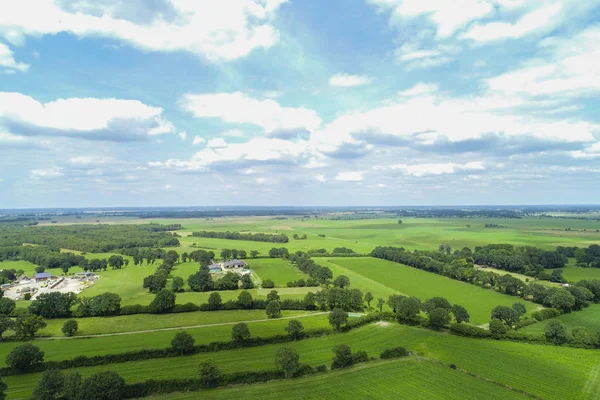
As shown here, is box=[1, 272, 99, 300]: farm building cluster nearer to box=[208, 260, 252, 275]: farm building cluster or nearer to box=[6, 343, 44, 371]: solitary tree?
box=[208, 260, 252, 275]: farm building cluster

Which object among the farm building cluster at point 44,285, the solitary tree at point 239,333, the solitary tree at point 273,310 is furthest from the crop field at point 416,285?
the farm building cluster at point 44,285

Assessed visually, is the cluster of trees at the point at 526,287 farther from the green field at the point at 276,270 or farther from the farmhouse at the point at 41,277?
the farmhouse at the point at 41,277

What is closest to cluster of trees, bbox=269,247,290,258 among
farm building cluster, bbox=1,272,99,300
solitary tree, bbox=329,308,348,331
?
farm building cluster, bbox=1,272,99,300

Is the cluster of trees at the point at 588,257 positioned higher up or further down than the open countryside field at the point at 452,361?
higher up

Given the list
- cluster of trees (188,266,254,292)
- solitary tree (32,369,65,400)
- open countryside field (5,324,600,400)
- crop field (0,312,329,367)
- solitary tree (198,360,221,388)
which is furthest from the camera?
cluster of trees (188,266,254,292)

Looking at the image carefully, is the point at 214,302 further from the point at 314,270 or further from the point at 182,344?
the point at 314,270

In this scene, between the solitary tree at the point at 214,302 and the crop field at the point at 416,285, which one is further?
the crop field at the point at 416,285

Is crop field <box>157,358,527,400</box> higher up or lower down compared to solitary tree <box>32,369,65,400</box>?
lower down
